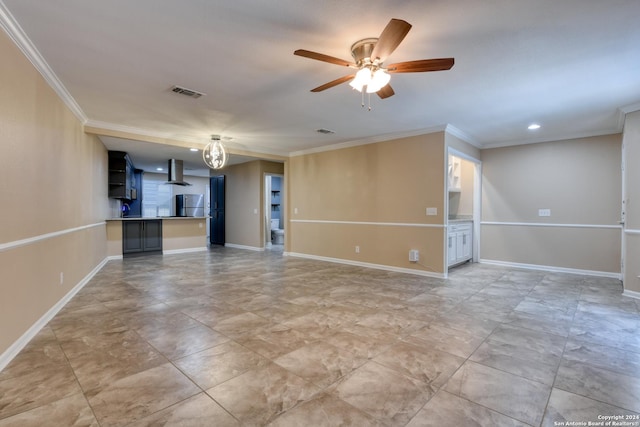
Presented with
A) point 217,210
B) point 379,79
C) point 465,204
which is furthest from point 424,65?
point 217,210

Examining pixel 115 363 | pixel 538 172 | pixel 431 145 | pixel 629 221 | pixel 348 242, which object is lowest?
pixel 115 363

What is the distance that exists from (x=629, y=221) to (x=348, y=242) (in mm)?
4290

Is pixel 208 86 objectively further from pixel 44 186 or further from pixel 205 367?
pixel 205 367

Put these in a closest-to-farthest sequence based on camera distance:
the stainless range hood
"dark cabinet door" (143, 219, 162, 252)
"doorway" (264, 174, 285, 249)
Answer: "dark cabinet door" (143, 219, 162, 252), the stainless range hood, "doorway" (264, 174, 285, 249)

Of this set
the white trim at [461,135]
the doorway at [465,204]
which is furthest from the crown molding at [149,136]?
the doorway at [465,204]

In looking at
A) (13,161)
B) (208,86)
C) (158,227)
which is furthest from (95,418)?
(158,227)

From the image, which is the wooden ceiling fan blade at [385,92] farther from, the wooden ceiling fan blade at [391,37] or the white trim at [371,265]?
the white trim at [371,265]

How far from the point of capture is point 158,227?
7859 mm

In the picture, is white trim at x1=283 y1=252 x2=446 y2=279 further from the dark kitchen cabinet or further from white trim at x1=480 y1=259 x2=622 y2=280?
the dark kitchen cabinet

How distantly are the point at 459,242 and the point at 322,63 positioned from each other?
4.61 metres

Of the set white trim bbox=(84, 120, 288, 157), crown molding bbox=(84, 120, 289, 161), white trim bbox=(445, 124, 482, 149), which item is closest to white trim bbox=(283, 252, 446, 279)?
white trim bbox=(445, 124, 482, 149)

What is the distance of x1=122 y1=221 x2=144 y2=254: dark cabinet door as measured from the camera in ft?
24.0

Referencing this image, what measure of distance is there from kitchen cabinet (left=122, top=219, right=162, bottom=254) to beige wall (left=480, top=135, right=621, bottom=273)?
7657 millimetres

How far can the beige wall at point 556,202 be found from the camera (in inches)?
209
